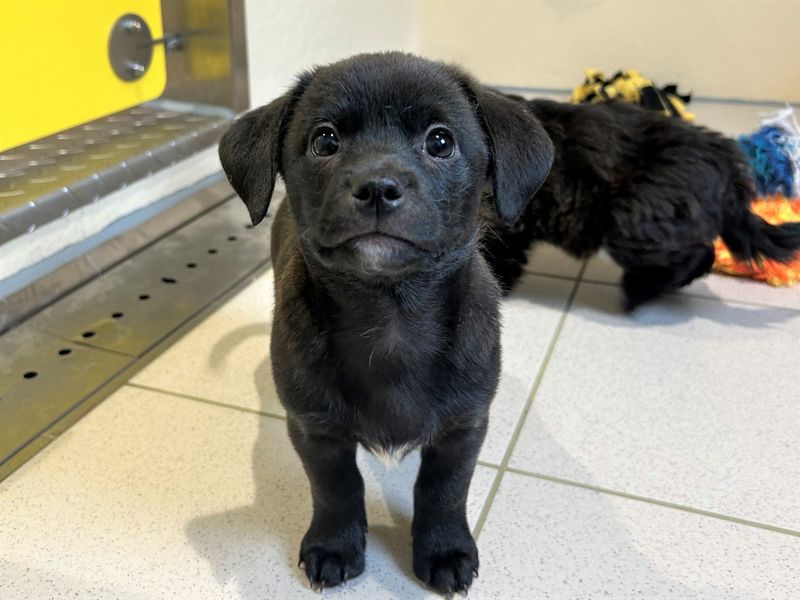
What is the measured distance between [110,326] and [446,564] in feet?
3.32

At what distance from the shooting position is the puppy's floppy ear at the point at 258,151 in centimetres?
103

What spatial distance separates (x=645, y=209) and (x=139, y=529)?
1.22 metres

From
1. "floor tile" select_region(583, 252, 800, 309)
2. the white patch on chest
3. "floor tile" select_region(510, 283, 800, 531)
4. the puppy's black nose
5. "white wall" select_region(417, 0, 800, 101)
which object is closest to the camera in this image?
the puppy's black nose

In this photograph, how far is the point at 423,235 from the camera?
91 centimetres

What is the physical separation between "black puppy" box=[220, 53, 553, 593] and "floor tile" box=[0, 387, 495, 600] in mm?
81

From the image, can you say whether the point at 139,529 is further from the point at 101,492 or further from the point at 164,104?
the point at 164,104


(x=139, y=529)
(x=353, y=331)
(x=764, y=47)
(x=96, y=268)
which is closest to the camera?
(x=353, y=331)

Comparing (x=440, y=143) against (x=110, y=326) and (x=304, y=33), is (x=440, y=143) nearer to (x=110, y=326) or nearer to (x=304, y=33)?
(x=110, y=326)

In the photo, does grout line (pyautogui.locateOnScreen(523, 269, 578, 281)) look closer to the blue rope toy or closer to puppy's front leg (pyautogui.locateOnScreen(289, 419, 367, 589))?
the blue rope toy

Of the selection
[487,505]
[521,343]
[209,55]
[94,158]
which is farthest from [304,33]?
[487,505]

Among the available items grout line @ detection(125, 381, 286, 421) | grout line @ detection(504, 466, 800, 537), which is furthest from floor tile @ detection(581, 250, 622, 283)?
grout line @ detection(125, 381, 286, 421)

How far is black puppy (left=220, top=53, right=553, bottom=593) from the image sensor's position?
0.93 metres

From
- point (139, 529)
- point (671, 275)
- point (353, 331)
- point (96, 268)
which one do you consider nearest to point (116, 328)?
point (96, 268)

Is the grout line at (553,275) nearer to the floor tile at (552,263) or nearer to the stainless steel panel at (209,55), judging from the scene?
the floor tile at (552,263)
